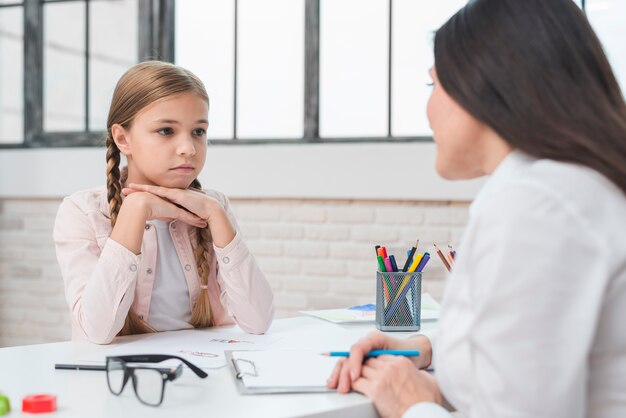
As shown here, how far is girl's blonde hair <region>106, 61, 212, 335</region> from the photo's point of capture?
1.64 meters

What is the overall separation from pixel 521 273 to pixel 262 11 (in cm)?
284

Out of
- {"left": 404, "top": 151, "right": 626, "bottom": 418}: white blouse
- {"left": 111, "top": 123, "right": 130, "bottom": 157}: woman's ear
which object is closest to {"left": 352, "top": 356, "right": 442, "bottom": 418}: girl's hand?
{"left": 404, "top": 151, "right": 626, "bottom": 418}: white blouse

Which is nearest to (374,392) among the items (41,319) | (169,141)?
(169,141)

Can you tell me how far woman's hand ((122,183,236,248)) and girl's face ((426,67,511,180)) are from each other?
67 cm

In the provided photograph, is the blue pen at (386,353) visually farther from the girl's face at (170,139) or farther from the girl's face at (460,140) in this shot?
the girl's face at (170,139)

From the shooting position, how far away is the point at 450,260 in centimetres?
157

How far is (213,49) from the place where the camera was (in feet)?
11.3

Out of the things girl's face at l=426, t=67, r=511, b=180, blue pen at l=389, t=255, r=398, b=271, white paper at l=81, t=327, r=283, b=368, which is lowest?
white paper at l=81, t=327, r=283, b=368

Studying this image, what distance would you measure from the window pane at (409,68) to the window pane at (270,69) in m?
0.43

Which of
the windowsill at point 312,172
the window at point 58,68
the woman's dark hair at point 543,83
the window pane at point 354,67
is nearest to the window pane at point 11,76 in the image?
the window at point 58,68

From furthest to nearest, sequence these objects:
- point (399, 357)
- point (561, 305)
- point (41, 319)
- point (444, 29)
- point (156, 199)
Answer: point (41, 319)
point (156, 199)
point (399, 357)
point (444, 29)
point (561, 305)

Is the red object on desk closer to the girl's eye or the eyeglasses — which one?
the eyeglasses

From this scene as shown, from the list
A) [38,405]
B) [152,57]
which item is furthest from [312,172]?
[38,405]

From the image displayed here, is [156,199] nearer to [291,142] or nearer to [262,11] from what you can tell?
[291,142]
